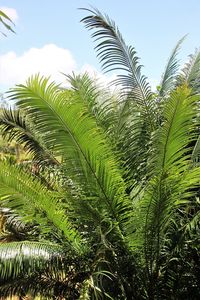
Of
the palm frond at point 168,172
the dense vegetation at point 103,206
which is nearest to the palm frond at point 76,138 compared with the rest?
the dense vegetation at point 103,206

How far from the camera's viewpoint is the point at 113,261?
4949 millimetres

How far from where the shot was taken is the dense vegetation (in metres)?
4.46

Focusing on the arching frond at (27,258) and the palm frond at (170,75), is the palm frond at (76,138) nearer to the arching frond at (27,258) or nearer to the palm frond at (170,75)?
the arching frond at (27,258)

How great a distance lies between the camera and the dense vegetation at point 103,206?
14.6 ft

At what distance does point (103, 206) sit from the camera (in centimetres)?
488

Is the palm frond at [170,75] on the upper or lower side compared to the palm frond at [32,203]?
upper

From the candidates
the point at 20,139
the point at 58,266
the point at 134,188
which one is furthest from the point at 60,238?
the point at 20,139

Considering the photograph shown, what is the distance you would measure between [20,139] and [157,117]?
76.1 inches

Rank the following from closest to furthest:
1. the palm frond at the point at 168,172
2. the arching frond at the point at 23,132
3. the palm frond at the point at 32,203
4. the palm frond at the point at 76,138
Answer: the palm frond at the point at 168,172 < the palm frond at the point at 76,138 < the palm frond at the point at 32,203 < the arching frond at the point at 23,132

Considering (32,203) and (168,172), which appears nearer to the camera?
(168,172)

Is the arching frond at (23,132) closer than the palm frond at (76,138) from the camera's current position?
No

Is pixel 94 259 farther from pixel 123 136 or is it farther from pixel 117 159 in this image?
pixel 123 136

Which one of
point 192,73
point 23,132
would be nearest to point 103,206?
point 23,132

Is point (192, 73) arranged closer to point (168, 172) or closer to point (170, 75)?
point (170, 75)
